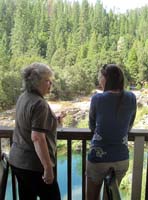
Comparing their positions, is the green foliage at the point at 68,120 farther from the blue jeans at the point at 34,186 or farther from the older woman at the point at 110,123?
the blue jeans at the point at 34,186

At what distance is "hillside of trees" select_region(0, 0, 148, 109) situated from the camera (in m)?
3.03

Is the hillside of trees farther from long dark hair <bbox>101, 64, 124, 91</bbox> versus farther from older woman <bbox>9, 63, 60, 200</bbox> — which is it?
older woman <bbox>9, 63, 60, 200</bbox>

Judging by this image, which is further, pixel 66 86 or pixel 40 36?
pixel 40 36

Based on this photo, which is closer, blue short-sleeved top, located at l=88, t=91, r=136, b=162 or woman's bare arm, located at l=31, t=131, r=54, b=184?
woman's bare arm, located at l=31, t=131, r=54, b=184

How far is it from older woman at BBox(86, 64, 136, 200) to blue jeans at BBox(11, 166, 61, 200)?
27 centimetres

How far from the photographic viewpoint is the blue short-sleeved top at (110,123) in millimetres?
1867

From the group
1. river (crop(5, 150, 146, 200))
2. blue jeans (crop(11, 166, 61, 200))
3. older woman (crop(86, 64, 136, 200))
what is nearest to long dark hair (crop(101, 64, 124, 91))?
older woman (crop(86, 64, 136, 200))

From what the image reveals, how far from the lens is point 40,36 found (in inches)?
131

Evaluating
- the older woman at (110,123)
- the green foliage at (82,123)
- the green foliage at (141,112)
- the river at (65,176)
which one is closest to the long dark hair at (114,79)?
the older woman at (110,123)

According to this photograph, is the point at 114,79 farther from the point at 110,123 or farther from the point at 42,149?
the point at 42,149

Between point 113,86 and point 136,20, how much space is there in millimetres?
1735

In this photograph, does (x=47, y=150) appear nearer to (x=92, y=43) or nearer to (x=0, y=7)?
(x=92, y=43)

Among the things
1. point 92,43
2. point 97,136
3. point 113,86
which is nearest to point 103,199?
point 97,136

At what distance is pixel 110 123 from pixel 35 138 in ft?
1.54
